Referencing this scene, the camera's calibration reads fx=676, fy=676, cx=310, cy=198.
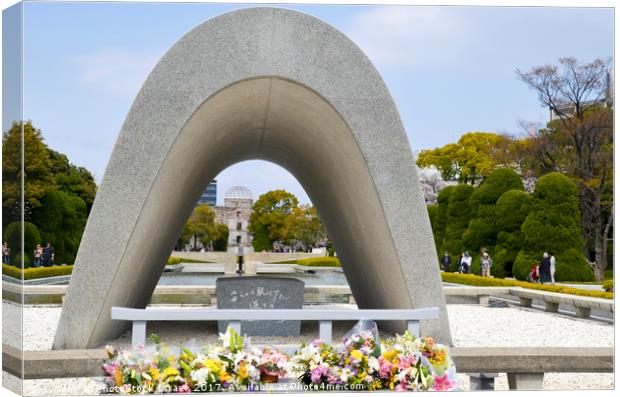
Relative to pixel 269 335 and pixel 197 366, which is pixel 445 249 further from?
pixel 197 366

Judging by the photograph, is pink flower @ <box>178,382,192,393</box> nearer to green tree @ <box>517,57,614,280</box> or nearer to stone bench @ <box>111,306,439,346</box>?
stone bench @ <box>111,306,439,346</box>

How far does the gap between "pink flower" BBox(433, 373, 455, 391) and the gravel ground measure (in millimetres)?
2281

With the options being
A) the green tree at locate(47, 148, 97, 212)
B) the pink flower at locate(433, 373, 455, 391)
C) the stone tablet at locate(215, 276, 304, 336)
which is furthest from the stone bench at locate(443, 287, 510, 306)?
the green tree at locate(47, 148, 97, 212)

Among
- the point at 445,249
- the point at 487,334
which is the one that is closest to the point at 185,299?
the point at 487,334

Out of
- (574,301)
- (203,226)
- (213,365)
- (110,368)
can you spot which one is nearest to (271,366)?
(213,365)

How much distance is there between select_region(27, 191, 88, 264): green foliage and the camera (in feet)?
73.8

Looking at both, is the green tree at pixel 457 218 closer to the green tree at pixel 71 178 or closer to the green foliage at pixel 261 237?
the green tree at pixel 71 178

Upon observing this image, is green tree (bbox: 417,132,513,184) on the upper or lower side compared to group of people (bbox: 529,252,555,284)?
upper

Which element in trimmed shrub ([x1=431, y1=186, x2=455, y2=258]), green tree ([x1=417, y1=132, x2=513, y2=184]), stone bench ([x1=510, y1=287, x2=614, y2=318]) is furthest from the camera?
green tree ([x1=417, y1=132, x2=513, y2=184])

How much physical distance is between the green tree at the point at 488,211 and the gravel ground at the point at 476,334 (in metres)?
12.2

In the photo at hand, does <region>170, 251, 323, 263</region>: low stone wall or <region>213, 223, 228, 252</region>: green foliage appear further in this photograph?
<region>213, 223, 228, 252</region>: green foliage

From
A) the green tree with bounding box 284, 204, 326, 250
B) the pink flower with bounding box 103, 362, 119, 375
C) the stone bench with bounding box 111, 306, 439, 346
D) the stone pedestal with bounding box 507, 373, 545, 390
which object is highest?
the green tree with bounding box 284, 204, 326, 250

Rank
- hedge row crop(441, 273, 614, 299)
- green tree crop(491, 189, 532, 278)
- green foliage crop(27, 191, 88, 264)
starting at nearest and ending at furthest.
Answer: hedge row crop(441, 273, 614, 299), green foliage crop(27, 191, 88, 264), green tree crop(491, 189, 532, 278)

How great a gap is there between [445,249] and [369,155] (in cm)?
2161
